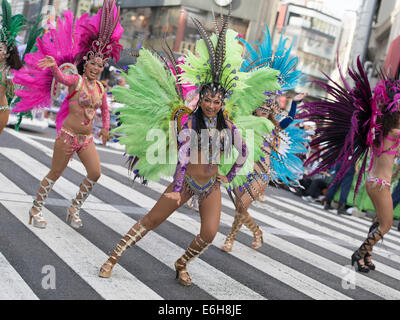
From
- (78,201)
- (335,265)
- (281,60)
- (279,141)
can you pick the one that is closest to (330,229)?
(335,265)

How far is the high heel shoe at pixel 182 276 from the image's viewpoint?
486 centimetres

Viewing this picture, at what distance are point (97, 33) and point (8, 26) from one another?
2047mm

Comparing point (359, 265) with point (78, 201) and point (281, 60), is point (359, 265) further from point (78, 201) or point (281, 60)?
point (78, 201)

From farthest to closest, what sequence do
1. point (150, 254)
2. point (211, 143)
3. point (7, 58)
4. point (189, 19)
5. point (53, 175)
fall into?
point (189, 19) → point (7, 58) → point (53, 175) → point (150, 254) → point (211, 143)

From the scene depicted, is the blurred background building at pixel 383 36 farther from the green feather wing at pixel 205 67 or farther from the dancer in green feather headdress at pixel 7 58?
the green feather wing at pixel 205 67

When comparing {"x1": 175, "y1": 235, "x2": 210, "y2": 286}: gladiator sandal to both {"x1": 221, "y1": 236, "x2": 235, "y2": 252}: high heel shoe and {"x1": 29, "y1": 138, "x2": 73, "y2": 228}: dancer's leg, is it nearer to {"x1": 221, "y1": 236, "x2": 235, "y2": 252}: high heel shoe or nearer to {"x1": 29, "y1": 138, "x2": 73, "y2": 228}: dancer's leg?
{"x1": 221, "y1": 236, "x2": 235, "y2": 252}: high heel shoe

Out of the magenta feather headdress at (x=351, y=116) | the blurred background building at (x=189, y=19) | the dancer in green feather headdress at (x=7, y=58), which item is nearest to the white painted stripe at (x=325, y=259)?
the magenta feather headdress at (x=351, y=116)

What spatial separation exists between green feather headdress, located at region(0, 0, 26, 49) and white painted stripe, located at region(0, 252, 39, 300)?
12.5 feet

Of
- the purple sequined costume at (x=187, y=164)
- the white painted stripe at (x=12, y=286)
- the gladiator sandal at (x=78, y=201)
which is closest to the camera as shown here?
the white painted stripe at (x=12, y=286)

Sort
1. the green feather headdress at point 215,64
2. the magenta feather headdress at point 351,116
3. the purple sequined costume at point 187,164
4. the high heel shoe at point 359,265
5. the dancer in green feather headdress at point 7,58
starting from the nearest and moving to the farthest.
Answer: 1. the purple sequined costume at point 187,164
2. the green feather headdress at point 215,64
3. the magenta feather headdress at point 351,116
4. the high heel shoe at point 359,265
5. the dancer in green feather headdress at point 7,58

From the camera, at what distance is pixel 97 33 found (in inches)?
232

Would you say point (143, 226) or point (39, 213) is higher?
point (143, 226)

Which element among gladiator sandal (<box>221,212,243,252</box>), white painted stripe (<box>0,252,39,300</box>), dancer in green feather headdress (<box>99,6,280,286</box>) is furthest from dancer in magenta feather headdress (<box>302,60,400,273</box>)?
white painted stripe (<box>0,252,39,300</box>)
